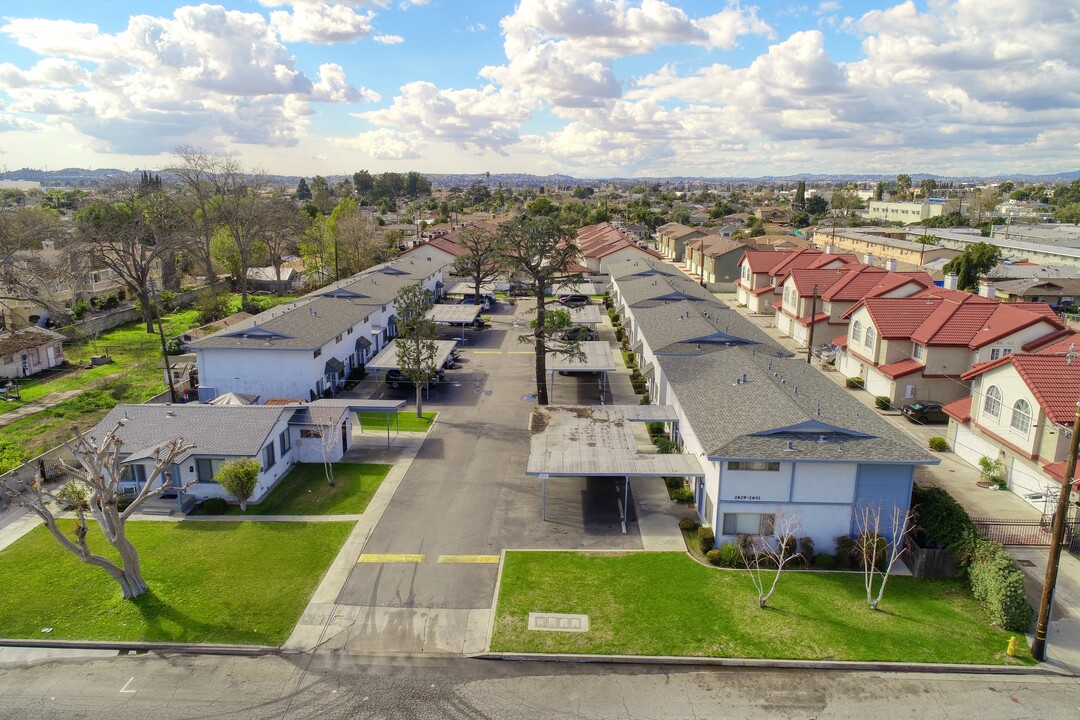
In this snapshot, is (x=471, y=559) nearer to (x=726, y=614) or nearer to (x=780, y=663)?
(x=726, y=614)

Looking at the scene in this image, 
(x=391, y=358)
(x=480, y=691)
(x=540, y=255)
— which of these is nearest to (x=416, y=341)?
(x=391, y=358)

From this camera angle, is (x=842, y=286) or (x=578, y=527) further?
(x=842, y=286)

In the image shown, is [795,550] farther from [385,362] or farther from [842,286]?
[842,286]

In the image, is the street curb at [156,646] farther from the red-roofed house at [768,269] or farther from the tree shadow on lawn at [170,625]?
the red-roofed house at [768,269]

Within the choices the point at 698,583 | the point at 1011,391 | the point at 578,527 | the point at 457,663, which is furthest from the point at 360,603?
the point at 1011,391

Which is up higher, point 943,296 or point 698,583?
point 943,296

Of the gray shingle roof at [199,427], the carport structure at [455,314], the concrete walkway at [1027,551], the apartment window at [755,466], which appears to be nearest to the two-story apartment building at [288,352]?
the gray shingle roof at [199,427]

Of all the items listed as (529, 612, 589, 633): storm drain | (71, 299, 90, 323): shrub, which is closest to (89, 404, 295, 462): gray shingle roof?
(529, 612, 589, 633): storm drain

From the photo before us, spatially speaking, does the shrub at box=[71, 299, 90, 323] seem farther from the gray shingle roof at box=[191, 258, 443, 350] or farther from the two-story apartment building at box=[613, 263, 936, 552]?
the two-story apartment building at box=[613, 263, 936, 552]
